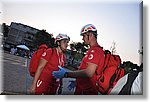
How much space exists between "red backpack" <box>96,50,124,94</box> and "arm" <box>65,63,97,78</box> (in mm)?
79

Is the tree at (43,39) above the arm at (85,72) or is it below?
above

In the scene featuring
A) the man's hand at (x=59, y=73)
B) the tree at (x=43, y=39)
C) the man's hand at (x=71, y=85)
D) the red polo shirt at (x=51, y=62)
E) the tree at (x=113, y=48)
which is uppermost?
the tree at (x=43, y=39)

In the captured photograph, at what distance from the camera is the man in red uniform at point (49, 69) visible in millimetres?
2533

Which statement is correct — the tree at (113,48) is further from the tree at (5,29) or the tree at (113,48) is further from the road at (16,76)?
the tree at (5,29)

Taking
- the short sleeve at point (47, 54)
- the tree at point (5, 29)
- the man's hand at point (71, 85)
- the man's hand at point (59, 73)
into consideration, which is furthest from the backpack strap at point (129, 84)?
the tree at point (5, 29)

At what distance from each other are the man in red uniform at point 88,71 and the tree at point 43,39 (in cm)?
28

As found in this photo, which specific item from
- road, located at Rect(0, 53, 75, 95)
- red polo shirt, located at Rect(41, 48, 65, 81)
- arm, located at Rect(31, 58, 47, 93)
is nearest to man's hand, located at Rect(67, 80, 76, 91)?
road, located at Rect(0, 53, 75, 95)

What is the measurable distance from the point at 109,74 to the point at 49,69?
0.57 m

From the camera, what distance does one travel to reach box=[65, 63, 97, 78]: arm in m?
2.52

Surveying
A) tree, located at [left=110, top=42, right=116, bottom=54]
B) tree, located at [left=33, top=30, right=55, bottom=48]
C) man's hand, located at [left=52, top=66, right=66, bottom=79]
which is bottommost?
man's hand, located at [left=52, top=66, right=66, bottom=79]

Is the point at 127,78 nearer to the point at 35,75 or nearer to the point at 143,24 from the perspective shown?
the point at 143,24

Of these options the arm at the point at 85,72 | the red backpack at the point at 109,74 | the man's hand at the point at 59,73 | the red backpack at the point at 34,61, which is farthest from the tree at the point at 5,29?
the red backpack at the point at 109,74

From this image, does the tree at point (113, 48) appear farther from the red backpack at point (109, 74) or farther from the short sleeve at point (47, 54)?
the short sleeve at point (47, 54)

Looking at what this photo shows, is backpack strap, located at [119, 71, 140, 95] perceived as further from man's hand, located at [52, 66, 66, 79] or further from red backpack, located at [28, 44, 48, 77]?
red backpack, located at [28, 44, 48, 77]
